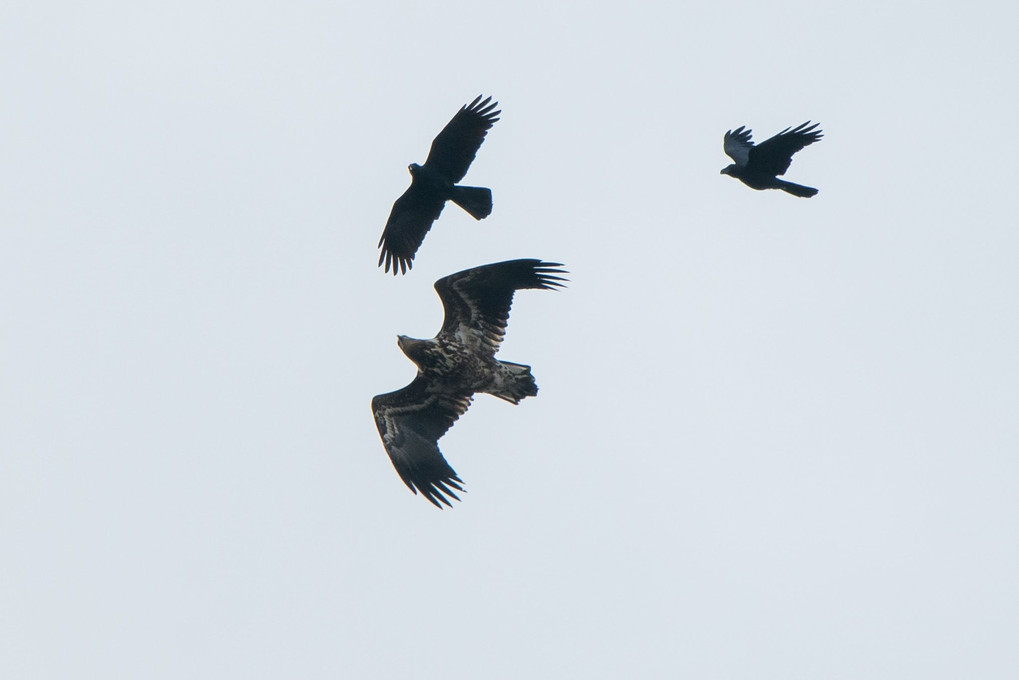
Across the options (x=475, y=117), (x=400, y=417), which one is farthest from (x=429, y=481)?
(x=475, y=117)

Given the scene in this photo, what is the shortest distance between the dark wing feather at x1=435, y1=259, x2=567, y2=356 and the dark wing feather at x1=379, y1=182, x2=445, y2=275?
11.7 ft

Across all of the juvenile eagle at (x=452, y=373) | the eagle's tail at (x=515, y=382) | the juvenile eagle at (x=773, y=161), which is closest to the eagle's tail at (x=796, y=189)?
the juvenile eagle at (x=773, y=161)

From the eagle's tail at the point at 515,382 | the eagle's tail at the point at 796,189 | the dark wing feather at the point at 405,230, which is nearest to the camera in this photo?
the eagle's tail at the point at 515,382

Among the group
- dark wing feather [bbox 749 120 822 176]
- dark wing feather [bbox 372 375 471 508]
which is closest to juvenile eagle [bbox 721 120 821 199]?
dark wing feather [bbox 749 120 822 176]

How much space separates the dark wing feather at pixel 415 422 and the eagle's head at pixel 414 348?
1.07ft

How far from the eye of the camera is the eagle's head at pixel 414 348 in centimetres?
1619

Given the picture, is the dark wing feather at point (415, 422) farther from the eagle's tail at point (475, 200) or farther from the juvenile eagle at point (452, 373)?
the eagle's tail at point (475, 200)

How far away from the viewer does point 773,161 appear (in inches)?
694

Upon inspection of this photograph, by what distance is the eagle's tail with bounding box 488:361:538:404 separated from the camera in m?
15.9

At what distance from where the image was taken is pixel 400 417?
16.6m

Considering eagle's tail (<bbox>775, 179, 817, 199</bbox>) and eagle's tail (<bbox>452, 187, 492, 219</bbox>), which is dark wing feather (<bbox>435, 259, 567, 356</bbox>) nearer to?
eagle's tail (<bbox>452, 187, 492, 219</bbox>)

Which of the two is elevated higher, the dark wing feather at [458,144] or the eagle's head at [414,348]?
the dark wing feather at [458,144]

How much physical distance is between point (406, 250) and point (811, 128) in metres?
6.11

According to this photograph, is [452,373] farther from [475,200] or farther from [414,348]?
[475,200]
